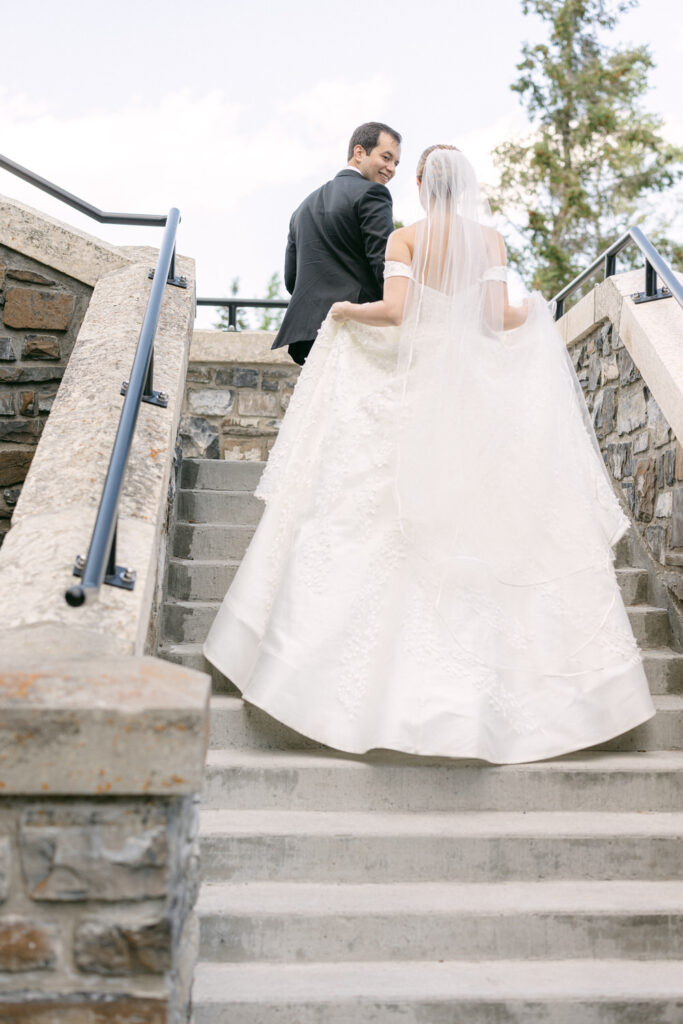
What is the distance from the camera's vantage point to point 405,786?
9.96ft

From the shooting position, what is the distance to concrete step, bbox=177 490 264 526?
14.8ft

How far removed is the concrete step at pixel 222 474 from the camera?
4844 millimetres

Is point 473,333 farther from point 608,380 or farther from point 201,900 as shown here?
point 201,900

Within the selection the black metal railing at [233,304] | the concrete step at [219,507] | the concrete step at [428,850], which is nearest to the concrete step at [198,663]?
the concrete step at [428,850]

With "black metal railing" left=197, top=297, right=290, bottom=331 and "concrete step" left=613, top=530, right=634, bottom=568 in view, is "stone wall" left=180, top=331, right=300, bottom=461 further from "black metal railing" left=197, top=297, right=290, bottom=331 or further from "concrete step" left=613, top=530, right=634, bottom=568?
"concrete step" left=613, top=530, right=634, bottom=568

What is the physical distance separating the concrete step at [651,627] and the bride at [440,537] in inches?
21.5

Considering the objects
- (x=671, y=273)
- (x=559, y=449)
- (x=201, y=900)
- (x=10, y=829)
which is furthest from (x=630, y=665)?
(x=10, y=829)

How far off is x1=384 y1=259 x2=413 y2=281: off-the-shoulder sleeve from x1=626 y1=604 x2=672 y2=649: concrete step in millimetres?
1674

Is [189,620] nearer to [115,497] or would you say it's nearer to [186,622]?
[186,622]

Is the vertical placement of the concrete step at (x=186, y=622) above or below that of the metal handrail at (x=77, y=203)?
below

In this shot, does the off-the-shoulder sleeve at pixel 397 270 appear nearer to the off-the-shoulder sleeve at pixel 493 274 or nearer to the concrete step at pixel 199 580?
the off-the-shoulder sleeve at pixel 493 274

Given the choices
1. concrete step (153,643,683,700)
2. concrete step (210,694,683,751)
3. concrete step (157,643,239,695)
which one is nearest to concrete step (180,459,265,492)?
concrete step (153,643,683,700)

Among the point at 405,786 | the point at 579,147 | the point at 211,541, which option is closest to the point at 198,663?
the point at 211,541

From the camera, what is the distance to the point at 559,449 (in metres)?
3.64
